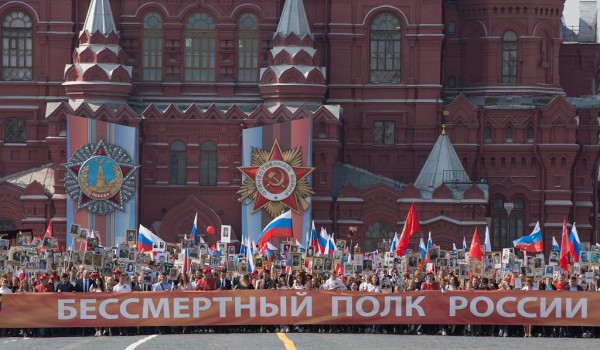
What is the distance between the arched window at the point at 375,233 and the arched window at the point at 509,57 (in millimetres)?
9503

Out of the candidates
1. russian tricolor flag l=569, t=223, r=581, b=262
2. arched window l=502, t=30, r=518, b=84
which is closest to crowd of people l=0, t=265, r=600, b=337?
russian tricolor flag l=569, t=223, r=581, b=262

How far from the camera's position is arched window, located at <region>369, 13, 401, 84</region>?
87.1 metres

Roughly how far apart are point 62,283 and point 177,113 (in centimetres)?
3226

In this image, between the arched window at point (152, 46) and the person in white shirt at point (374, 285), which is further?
the arched window at point (152, 46)

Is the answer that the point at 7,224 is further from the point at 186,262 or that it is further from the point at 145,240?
the point at 186,262

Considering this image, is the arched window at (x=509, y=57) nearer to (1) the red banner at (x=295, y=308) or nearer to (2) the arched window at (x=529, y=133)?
(2) the arched window at (x=529, y=133)

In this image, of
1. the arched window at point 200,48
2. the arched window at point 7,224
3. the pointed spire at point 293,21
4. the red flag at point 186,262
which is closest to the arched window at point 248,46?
the arched window at point 200,48

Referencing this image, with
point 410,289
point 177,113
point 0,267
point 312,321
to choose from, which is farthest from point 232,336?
point 177,113

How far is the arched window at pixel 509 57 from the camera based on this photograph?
8944 cm

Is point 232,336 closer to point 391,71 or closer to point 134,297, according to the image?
point 134,297

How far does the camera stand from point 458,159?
279 feet

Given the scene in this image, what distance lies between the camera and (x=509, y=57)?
89.6 m

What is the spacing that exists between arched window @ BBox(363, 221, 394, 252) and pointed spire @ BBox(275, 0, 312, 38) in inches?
306

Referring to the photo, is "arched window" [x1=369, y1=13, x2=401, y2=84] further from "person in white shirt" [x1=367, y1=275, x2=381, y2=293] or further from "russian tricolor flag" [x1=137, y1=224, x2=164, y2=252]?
"person in white shirt" [x1=367, y1=275, x2=381, y2=293]
